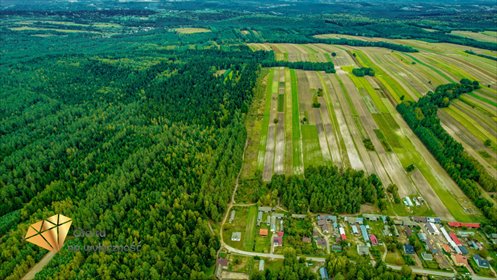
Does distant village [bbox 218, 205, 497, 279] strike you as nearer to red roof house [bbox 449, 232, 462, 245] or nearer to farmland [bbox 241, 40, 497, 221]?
red roof house [bbox 449, 232, 462, 245]

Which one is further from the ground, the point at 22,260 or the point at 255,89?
the point at 255,89

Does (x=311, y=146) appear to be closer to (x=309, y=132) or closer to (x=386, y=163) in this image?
(x=309, y=132)

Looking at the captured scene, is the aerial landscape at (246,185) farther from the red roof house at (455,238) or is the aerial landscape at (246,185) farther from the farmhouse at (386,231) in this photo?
the farmhouse at (386,231)

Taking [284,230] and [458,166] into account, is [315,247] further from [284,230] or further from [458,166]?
[458,166]

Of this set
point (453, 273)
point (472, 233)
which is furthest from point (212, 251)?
point (472, 233)

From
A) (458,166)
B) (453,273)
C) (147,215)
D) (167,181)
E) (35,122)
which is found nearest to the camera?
(453,273)

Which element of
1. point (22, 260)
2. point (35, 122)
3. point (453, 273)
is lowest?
point (453, 273)

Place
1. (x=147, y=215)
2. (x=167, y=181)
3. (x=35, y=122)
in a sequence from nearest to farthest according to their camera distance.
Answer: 1. (x=147, y=215)
2. (x=167, y=181)
3. (x=35, y=122)

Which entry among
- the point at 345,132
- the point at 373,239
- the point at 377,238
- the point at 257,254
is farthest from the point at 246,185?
the point at 345,132
